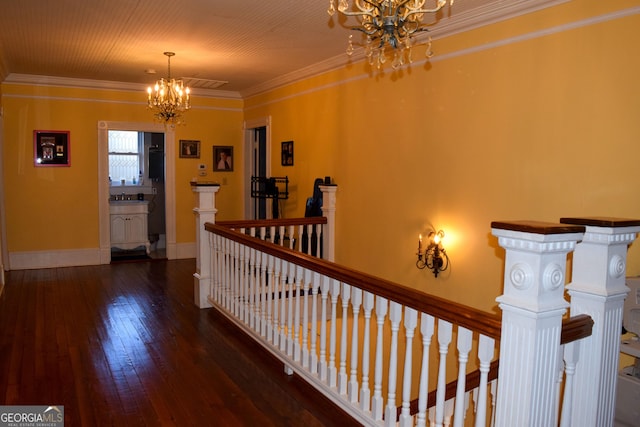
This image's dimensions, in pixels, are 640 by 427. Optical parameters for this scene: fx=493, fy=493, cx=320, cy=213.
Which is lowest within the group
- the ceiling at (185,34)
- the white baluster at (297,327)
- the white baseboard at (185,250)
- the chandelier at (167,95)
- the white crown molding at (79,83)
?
the white baseboard at (185,250)

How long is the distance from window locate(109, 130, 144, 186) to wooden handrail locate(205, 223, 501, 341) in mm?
6213

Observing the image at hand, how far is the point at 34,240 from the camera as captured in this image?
720cm

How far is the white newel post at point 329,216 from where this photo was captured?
5.74 meters

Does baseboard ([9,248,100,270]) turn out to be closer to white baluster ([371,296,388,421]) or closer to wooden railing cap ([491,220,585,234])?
white baluster ([371,296,388,421])

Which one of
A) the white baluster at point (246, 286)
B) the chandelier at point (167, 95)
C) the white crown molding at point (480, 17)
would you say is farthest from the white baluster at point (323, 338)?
the chandelier at point (167, 95)

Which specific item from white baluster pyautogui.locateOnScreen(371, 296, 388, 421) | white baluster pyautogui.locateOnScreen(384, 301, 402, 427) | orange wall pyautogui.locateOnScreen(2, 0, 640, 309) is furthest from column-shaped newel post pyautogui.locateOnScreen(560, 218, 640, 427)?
orange wall pyautogui.locateOnScreen(2, 0, 640, 309)

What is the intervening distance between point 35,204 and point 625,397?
292 inches

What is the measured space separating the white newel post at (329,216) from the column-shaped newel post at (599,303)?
3953 mm

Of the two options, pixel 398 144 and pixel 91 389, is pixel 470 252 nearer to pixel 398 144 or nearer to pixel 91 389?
pixel 398 144

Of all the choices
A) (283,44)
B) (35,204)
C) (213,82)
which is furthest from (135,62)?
(35,204)

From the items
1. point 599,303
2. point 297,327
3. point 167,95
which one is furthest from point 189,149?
point 599,303

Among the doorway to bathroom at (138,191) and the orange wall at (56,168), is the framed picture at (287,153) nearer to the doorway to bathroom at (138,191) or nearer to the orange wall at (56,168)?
the orange wall at (56,168)

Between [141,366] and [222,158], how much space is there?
17.2 ft

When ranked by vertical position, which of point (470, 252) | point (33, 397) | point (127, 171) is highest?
point (127, 171)
